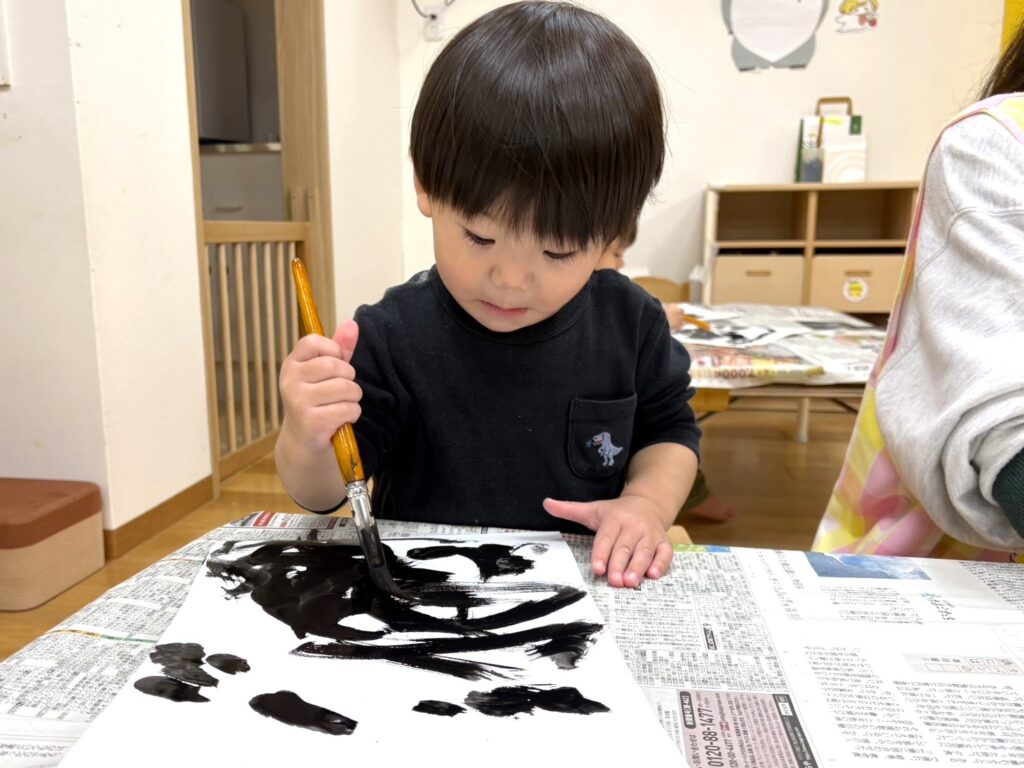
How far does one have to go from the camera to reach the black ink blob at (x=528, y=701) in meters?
0.33

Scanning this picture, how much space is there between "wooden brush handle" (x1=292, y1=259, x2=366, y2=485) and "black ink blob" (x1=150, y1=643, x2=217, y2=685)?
0.47ft

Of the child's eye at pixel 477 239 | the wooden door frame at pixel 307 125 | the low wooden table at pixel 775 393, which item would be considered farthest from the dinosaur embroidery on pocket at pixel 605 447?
the wooden door frame at pixel 307 125

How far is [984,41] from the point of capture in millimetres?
3240

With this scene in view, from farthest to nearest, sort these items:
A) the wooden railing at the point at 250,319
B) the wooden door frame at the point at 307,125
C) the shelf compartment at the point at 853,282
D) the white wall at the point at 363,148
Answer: the shelf compartment at the point at 853,282
the white wall at the point at 363,148
the wooden door frame at the point at 307,125
the wooden railing at the point at 250,319

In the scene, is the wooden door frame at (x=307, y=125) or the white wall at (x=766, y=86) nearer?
the wooden door frame at (x=307, y=125)

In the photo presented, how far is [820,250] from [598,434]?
2866 mm

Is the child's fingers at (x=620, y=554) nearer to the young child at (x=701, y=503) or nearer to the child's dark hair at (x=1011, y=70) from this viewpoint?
the child's dark hair at (x=1011, y=70)

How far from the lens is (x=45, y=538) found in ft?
4.60

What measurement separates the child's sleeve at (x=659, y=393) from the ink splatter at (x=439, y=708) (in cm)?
45

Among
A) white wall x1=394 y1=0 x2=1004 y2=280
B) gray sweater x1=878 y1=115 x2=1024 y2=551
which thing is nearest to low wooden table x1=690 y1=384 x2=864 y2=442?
gray sweater x1=878 y1=115 x2=1024 y2=551

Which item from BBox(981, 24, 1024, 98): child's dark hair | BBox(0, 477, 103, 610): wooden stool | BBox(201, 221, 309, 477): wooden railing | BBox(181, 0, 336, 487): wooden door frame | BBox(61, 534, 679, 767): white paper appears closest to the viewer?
BBox(61, 534, 679, 767): white paper

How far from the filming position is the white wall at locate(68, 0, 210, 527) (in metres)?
1.51

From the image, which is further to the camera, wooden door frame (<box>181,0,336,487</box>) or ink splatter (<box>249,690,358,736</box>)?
wooden door frame (<box>181,0,336,487</box>)

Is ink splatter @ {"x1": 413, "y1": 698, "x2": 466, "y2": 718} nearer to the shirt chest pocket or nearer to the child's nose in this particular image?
the child's nose
